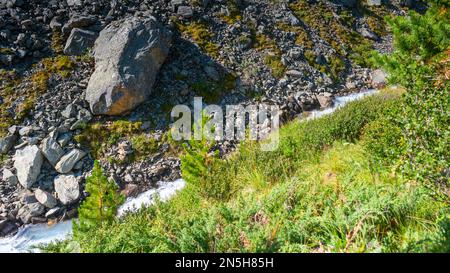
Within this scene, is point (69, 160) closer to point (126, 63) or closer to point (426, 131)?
point (126, 63)

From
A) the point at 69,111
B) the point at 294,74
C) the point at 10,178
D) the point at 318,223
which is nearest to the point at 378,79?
the point at 294,74

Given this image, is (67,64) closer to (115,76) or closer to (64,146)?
(115,76)

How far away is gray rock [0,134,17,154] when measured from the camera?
9.78 meters

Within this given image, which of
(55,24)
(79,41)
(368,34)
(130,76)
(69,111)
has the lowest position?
(69,111)

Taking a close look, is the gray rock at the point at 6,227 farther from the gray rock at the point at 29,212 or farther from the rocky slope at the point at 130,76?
the gray rock at the point at 29,212

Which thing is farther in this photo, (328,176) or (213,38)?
(213,38)

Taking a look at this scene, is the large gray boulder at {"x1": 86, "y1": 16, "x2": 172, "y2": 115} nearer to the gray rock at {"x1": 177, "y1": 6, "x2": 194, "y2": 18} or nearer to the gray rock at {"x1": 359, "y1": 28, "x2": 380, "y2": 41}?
the gray rock at {"x1": 177, "y1": 6, "x2": 194, "y2": 18}

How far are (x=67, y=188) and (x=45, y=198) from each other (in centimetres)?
61

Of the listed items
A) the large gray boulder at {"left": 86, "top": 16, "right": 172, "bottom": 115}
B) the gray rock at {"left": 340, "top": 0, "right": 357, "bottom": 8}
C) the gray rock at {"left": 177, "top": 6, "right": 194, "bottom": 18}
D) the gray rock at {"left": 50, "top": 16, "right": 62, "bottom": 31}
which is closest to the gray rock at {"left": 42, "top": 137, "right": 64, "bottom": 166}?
the large gray boulder at {"left": 86, "top": 16, "right": 172, "bottom": 115}

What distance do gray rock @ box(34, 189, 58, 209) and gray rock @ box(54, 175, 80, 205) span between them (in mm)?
199

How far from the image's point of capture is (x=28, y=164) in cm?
939
